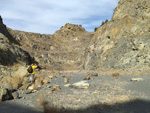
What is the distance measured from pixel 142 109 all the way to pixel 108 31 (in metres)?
22.5

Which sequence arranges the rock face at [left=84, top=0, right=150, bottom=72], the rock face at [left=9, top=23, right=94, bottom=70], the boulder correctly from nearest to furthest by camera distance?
the boulder < the rock face at [left=84, top=0, right=150, bottom=72] < the rock face at [left=9, top=23, right=94, bottom=70]

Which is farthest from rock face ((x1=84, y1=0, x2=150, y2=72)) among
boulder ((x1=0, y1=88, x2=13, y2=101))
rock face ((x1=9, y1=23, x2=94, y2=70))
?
boulder ((x1=0, y1=88, x2=13, y2=101))

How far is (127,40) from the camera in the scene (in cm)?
2162

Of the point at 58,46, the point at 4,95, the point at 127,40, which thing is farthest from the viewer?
the point at 58,46

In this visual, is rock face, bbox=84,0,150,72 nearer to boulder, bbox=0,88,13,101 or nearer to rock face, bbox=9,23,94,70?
rock face, bbox=9,23,94,70

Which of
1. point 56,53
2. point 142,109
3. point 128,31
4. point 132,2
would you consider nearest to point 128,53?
point 128,31

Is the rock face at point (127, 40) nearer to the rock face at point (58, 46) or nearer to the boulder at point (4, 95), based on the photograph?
the rock face at point (58, 46)

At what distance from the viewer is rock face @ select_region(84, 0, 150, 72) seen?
18.7 meters

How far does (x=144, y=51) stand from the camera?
1852 centimetres

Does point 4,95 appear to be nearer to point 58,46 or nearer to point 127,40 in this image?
point 127,40

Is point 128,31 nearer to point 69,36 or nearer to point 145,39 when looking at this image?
point 145,39

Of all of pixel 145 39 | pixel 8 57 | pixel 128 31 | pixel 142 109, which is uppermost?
pixel 128 31

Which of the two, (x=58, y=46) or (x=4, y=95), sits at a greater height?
(x=58, y=46)

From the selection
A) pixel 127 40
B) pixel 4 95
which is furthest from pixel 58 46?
pixel 4 95
